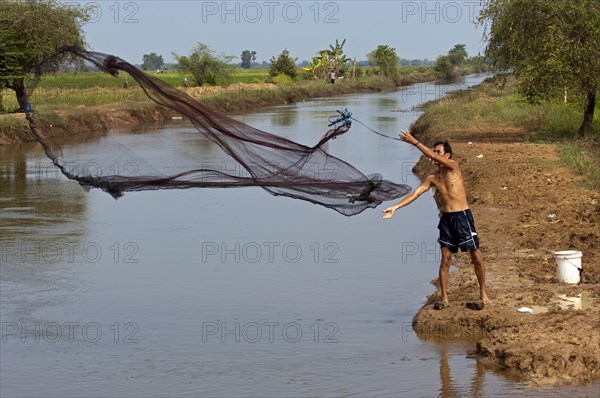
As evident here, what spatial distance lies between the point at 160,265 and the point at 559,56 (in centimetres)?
1179

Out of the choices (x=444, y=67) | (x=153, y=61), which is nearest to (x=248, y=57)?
(x=153, y=61)

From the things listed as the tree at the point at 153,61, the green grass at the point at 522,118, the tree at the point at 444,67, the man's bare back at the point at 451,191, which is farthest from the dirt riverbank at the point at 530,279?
the tree at the point at 153,61

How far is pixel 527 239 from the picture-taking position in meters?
13.5

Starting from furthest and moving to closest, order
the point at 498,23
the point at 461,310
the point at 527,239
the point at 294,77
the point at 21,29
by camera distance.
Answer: the point at 294,77 < the point at 21,29 < the point at 498,23 < the point at 527,239 < the point at 461,310

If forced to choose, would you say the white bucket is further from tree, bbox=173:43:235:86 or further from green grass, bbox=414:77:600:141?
tree, bbox=173:43:235:86

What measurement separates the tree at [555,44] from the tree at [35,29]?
54.7 feet

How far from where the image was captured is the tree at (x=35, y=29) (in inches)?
1393

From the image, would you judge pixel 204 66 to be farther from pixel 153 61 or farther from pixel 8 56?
pixel 153 61

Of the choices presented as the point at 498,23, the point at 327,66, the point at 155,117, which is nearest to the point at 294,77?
the point at 327,66

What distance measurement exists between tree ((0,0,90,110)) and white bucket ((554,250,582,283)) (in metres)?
25.6

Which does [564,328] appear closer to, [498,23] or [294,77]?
[498,23]

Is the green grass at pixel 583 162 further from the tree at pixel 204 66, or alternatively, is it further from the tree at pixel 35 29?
the tree at pixel 204 66

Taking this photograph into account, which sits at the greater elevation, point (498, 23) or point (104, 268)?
point (498, 23)

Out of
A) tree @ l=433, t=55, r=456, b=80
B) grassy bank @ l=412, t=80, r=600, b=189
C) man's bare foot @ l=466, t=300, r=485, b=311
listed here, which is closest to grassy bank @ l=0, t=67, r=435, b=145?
grassy bank @ l=412, t=80, r=600, b=189
